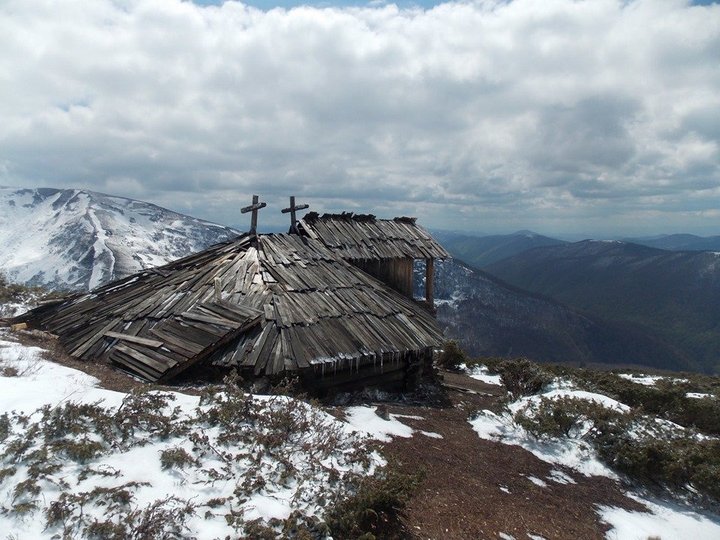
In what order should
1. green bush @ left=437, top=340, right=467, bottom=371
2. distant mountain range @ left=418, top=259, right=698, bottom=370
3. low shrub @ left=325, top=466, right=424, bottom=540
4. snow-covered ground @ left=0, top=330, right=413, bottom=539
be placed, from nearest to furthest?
snow-covered ground @ left=0, top=330, right=413, bottom=539 < low shrub @ left=325, top=466, right=424, bottom=540 < green bush @ left=437, top=340, right=467, bottom=371 < distant mountain range @ left=418, top=259, right=698, bottom=370

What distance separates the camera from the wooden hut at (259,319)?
10.8 metres

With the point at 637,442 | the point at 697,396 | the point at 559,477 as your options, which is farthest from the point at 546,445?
the point at 697,396

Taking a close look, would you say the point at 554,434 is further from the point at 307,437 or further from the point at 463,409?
the point at 307,437

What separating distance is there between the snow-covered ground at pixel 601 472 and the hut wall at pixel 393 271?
24.0 ft

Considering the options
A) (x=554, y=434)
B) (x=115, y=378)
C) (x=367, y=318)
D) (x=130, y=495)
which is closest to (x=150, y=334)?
(x=115, y=378)

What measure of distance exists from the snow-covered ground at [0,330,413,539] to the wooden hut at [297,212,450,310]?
10046 millimetres

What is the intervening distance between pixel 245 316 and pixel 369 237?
8112 millimetres

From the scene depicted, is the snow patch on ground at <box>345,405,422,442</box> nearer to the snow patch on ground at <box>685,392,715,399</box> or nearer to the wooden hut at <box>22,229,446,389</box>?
the wooden hut at <box>22,229,446,389</box>

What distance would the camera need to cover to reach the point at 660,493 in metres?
8.83

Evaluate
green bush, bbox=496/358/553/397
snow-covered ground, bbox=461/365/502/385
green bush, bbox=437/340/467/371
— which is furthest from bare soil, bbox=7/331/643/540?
green bush, bbox=437/340/467/371

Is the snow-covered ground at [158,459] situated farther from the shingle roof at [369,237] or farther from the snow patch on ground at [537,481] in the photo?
the shingle roof at [369,237]

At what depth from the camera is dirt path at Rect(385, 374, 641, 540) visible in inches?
245

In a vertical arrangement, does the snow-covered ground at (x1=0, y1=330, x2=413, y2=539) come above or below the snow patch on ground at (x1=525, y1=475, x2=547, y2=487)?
above

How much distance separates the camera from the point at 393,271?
61.1 ft
